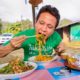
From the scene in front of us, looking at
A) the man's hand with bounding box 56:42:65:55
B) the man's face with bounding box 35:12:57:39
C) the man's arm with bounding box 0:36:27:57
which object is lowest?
the man's hand with bounding box 56:42:65:55

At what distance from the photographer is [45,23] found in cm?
136

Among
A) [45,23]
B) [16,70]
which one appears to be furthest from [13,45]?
[45,23]

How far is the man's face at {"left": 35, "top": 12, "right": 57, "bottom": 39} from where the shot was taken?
134 centimetres

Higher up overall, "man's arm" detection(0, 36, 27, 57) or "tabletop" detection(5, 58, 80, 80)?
"man's arm" detection(0, 36, 27, 57)

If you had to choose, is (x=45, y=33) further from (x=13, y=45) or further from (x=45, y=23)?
(x=13, y=45)

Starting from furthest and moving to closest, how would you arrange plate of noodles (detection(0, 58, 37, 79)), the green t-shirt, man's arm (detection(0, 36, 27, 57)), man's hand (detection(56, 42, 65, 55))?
the green t-shirt < man's hand (detection(56, 42, 65, 55)) < man's arm (detection(0, 36, 27, 57)) < plate of noodles (detection(0, 58, 37, 79))

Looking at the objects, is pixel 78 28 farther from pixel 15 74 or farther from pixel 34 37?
pixel 15 74

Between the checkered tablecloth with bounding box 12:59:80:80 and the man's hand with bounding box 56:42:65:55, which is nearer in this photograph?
the checkered tablecloth with bounding box 12:59:80:80

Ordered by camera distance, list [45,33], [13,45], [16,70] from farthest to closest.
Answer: [45,33]
[13,45]
[16,70]

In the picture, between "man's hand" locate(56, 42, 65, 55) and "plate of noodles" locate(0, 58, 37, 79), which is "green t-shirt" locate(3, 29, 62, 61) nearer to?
"man's hand" locate(56, 42, 65, 55)

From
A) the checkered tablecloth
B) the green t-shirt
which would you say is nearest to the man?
the green t-shirt

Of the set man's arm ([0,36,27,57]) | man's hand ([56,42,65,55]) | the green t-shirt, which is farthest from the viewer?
the green t-shirt

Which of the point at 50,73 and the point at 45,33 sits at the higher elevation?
the point at 45,33

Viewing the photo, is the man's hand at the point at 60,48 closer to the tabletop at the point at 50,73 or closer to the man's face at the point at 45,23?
the man's face at the point at 45,23
